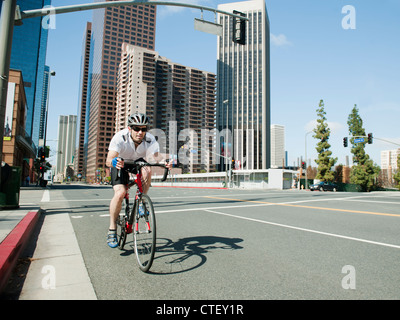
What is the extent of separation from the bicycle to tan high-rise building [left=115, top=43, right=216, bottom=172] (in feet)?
369

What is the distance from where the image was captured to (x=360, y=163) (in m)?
47.6

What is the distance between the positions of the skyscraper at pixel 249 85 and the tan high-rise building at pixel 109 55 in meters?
55.5

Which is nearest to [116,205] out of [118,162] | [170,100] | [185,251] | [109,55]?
[118,162]

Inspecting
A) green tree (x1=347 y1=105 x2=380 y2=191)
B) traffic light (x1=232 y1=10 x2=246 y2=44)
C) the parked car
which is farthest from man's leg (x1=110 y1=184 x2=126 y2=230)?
green tree (x1=347 y1=105 x2=380 y2=191)

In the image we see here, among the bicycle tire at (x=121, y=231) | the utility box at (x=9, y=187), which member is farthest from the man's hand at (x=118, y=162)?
the utility box at (x=9, y=187)

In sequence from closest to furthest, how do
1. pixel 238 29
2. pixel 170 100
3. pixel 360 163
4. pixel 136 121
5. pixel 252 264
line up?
pixel 252 264
pixel 136 121
pixel 238 29
pixel 360 163
pixel 170 100

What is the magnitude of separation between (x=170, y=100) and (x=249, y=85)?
158 feet

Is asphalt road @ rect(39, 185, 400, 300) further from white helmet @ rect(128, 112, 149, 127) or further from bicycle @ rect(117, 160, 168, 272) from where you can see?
white helmet @ rect(128, 112, 149, 127)

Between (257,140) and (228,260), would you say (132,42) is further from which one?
(228,260)

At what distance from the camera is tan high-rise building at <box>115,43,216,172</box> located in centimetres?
13119

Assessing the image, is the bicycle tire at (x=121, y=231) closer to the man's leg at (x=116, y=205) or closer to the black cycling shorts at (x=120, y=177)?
the man's leg at (x=116, y=205)

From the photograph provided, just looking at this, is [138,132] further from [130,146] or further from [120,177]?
[120,177]

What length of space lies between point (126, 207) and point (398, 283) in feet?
10.8

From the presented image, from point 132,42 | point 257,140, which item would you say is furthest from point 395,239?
point 132,42
